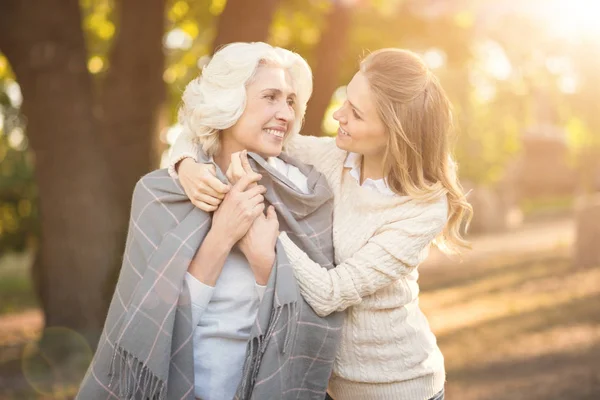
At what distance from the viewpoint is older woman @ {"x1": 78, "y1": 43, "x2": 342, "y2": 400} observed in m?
2.54

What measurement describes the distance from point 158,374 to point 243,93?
1.03 metres

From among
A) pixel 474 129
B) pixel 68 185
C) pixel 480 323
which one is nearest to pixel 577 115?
pixel 474 129

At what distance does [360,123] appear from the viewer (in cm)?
268

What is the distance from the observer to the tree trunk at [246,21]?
5.26 meters

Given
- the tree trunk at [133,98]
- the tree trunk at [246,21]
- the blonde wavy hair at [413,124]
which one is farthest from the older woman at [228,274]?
the tree trunk at [133,98]

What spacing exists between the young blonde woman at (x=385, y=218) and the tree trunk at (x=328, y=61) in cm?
475

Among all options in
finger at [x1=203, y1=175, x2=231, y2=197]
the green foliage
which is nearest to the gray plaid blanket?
finger at [x1=203, y1=175, x2=231, y2=197]

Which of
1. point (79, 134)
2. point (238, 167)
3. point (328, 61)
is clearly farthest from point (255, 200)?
point (328, 61)

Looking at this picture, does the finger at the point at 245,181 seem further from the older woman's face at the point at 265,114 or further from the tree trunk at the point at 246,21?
the tree trunk at the point at 246,21

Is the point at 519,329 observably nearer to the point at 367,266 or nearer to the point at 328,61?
the point at 328,61

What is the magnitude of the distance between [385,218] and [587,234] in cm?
970

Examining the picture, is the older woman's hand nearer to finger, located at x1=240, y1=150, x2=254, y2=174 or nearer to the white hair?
finger, located at x1=240, y1=150, x2=254, y2=174

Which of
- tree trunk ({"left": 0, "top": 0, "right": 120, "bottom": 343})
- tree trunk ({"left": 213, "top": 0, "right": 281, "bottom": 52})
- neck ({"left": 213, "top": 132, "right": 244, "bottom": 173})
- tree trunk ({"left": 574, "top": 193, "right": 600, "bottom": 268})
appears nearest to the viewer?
neck ({"left": 213, "top": 132, "right": 244, "bottom": 173})

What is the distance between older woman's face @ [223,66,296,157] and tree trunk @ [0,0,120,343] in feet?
12.0
